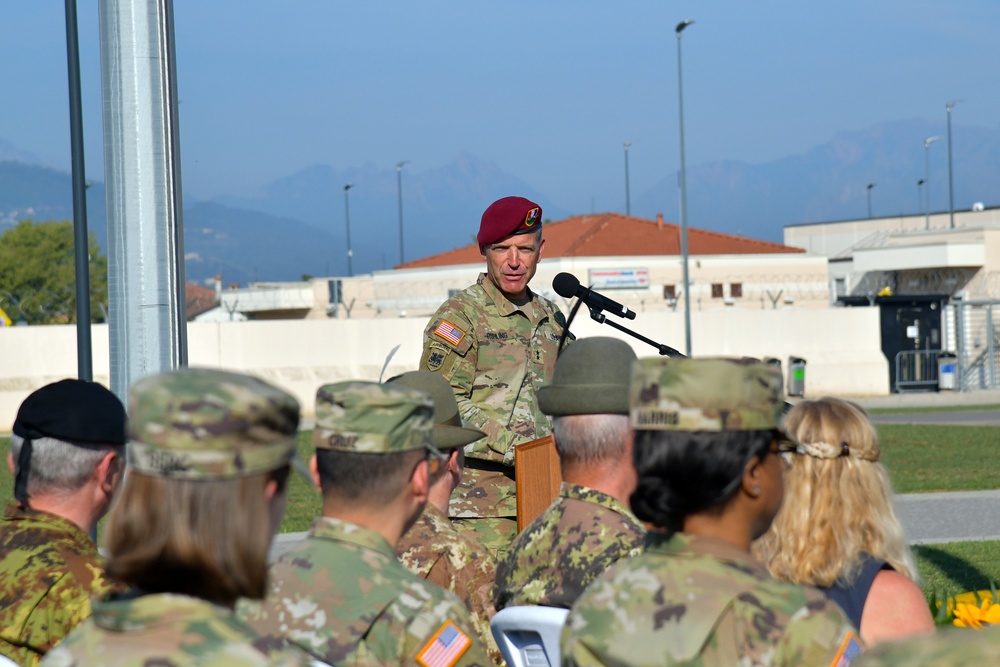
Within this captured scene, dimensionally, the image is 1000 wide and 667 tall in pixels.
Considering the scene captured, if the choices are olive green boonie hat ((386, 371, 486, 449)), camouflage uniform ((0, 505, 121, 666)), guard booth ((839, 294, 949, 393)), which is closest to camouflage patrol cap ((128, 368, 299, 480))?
camouflage uniform ((0, 505, 121, 666))

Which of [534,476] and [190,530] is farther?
[534,476]

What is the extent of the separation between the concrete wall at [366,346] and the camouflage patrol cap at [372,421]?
22.2 meters

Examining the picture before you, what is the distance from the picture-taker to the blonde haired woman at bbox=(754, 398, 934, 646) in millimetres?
3074

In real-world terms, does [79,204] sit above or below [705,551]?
above

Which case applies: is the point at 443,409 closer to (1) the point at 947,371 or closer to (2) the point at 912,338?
(1) the point at 947,371

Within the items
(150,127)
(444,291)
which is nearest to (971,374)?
(444,291)

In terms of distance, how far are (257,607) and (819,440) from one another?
1461 millimetres

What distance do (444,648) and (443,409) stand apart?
1826mm

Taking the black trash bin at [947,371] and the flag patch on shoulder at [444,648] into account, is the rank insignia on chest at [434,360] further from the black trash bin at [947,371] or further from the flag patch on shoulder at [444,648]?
the black trash bin at [947,371]

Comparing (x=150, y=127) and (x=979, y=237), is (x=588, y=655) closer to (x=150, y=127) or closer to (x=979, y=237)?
(x=150, y=127)

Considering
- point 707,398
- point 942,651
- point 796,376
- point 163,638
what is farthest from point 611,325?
point 796,376

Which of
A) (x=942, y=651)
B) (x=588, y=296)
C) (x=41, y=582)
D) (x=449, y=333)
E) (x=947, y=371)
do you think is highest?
(x=588, y=296)

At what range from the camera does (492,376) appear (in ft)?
18.1

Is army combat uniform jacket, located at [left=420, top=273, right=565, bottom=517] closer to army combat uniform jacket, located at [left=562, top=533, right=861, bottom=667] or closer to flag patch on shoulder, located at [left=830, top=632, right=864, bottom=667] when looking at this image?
army combat uniform jacket, located at [left=562, top=533, right=861, bottom=667]
